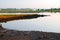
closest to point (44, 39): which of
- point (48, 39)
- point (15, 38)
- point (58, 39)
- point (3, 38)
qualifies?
point (48, 39)

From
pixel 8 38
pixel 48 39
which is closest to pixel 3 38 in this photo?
pixel 8 38

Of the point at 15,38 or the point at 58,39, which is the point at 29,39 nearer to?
the point at 15,38

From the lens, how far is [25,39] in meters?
17.4

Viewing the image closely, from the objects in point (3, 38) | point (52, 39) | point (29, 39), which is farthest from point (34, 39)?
point (3, 38)

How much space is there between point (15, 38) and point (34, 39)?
7.04ft

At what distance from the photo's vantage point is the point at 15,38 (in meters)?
17.9

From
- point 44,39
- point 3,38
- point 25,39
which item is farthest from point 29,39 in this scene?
point 3,38

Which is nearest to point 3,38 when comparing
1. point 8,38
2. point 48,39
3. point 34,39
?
point 8,38

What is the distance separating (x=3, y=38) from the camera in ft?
59.2

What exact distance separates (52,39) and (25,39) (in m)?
2.92

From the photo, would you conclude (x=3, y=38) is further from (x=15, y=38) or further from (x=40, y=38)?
(x=40, y=38)

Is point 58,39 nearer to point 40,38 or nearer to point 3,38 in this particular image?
point 40,38

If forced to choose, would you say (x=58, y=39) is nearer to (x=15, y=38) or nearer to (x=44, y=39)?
(x=44, y=39)

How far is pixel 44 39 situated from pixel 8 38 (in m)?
3.99
